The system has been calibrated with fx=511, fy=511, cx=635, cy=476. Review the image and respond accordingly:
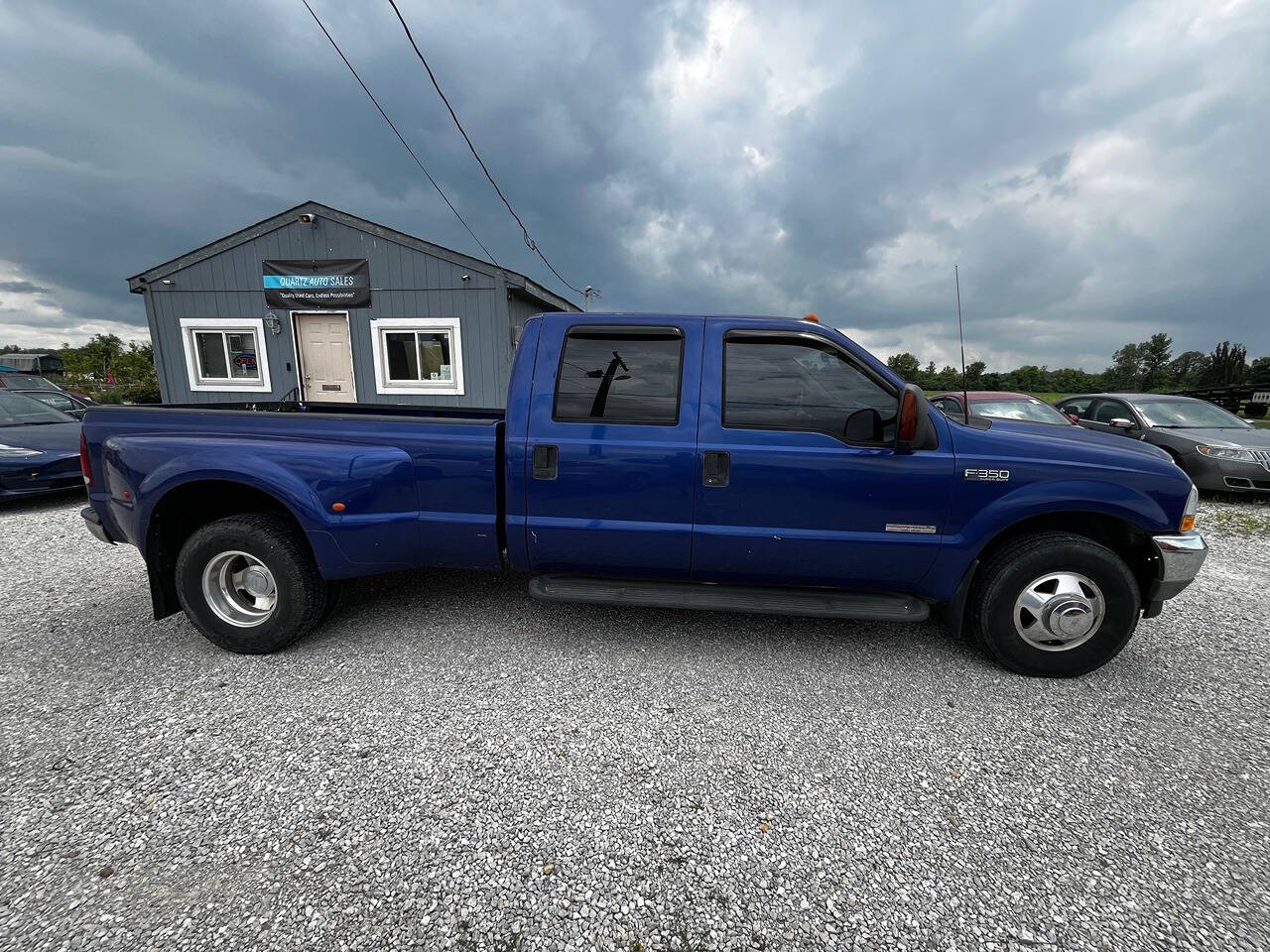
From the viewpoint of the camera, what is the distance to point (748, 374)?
270 centimetres

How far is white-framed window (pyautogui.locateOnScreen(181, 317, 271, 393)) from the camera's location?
10.8 m

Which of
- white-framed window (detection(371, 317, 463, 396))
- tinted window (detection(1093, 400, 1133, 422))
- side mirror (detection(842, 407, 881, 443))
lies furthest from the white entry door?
tinted window (detection(1093, 400, 1133, 422))

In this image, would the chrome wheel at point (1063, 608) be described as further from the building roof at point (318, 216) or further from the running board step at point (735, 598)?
the building roof at point (318, 216)

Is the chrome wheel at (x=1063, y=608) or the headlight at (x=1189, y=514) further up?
the headlight at (x=1189, y=514)

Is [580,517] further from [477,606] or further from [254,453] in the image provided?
[254,453]

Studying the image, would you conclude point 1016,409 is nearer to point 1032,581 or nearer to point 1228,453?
point 1228,453

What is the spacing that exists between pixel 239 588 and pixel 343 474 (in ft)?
3.20

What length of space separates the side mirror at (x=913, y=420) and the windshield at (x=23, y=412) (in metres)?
9.71

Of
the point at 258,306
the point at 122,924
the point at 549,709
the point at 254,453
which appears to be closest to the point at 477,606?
the point at 549,709

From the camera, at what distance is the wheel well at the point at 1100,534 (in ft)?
8.88

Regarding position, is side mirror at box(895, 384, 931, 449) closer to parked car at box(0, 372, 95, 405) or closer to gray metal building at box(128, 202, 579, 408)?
gray metal building at box(128, 202, 579, 408)

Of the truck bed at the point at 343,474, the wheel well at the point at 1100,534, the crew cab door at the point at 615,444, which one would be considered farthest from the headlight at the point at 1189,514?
the truck bed at the point at 343,474

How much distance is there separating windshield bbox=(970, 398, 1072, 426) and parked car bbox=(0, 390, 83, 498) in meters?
11.6

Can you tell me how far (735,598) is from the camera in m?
2.73
